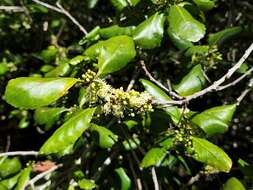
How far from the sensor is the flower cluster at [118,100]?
1568 mm

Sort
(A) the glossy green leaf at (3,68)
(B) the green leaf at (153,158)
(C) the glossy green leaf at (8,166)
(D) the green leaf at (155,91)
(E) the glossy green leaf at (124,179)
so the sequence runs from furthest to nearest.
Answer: (A) the glossy green leaf at (3,68) < (C) the glossy green leaf at (8,166) < (E) the glossy green leaf at (124,179) < (B) the green leaf at (153,158) < (D) the green leaf at (155,91)

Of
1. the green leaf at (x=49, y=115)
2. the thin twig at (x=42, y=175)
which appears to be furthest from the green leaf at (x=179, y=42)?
the thin twig at (x=42, y=175)

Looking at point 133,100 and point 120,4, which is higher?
point 120,4

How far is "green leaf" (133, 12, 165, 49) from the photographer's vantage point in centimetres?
192

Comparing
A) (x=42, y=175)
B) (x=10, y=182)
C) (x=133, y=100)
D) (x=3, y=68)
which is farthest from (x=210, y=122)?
(x=3, y=68)

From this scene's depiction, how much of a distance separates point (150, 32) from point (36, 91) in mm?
567

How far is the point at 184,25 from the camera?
1826mm

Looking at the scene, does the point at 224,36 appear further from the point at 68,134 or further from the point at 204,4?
the point at 68,134

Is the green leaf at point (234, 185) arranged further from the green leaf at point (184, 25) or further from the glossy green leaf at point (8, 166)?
the glossy green leaf at point (8, 166)

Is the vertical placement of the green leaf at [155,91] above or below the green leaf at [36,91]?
below

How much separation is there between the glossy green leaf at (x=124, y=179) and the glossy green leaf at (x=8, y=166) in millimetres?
587

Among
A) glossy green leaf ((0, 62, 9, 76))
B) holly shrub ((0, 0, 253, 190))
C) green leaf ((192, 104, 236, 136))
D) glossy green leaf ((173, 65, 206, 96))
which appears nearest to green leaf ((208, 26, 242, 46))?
holly shrub ((0, 0, 253, 190))

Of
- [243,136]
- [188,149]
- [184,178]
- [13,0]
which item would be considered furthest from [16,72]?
[188,149]

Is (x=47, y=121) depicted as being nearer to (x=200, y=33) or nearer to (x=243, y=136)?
(x=200, y=33)
